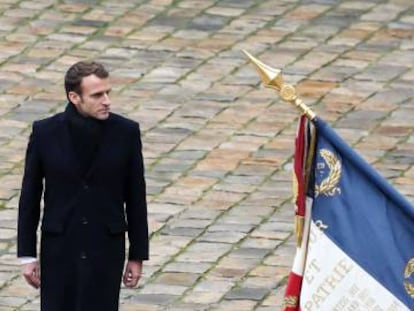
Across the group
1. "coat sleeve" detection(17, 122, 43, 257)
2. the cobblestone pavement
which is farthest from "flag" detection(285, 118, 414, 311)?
the cobblestone pavement

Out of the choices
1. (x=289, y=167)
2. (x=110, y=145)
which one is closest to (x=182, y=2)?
(x=289, y=167)

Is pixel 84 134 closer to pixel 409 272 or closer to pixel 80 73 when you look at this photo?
pixel 80 73

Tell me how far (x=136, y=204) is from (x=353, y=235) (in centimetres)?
124

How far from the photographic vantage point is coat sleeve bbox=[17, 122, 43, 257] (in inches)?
292

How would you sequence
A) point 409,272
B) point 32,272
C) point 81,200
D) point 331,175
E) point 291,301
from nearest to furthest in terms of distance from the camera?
1. point 409,272
2. point 331,175
3. point 291,301
4. point 81,200
5. point 32,272

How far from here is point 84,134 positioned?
7.38 meters

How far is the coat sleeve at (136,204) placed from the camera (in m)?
7.44

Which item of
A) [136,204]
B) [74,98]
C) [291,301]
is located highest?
[74,98]

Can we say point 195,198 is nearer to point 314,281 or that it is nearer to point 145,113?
point 145,113

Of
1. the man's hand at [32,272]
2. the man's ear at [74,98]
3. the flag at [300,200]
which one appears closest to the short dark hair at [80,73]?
the man's ear at [74,98]

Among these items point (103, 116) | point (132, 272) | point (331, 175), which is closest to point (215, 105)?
point (132, 272)

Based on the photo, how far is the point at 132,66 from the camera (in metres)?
11.9

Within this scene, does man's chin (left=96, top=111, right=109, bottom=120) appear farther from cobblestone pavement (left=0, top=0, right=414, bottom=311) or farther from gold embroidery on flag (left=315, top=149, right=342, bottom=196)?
cobblestone pavement (left=0, top=0, right=414, bottom=311)

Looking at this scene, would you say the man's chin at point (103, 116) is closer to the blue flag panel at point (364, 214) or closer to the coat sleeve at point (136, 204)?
the coat sleeve at point (136, 204)
